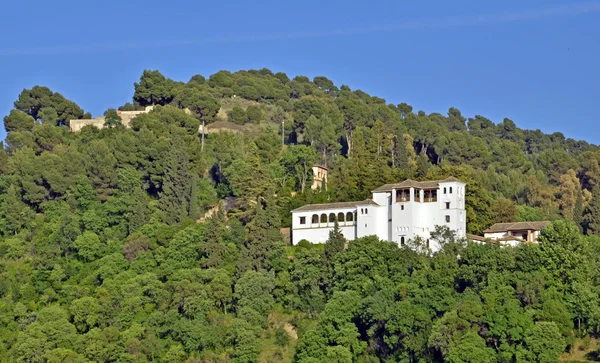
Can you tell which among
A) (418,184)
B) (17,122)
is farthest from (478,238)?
(17,122)

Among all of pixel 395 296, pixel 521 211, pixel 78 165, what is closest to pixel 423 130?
pixel 521 211

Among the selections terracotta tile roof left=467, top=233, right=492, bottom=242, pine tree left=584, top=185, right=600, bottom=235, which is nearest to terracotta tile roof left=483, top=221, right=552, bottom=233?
terracotta tile roof left=467, top=233, right=492, bottom=242

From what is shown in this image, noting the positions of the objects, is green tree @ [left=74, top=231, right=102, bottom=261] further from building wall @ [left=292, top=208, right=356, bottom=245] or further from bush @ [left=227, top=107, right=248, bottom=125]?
bush @ [left=227, top=107, right=248, bottom=125]

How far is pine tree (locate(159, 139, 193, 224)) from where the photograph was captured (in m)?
72.4

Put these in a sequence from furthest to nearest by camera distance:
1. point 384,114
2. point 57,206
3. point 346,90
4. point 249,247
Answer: point 346,90 → point 384,114 → point 57,206 → point 249,247

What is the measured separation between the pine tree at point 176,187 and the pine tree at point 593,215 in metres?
24.8

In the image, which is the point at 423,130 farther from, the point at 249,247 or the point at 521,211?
the point at 249,247

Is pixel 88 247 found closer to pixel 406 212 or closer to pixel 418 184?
pixel 406 212

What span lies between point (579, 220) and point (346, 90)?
53.7 metres

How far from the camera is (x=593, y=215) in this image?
72812mm

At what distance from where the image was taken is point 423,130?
92750mm

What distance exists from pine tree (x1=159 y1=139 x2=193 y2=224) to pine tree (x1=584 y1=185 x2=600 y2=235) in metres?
24.8

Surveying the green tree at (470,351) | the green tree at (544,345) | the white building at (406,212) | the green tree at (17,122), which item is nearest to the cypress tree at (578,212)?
the white building at (406,212)

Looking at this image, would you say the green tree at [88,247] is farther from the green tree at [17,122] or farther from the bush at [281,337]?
the green tree at [17,122]
